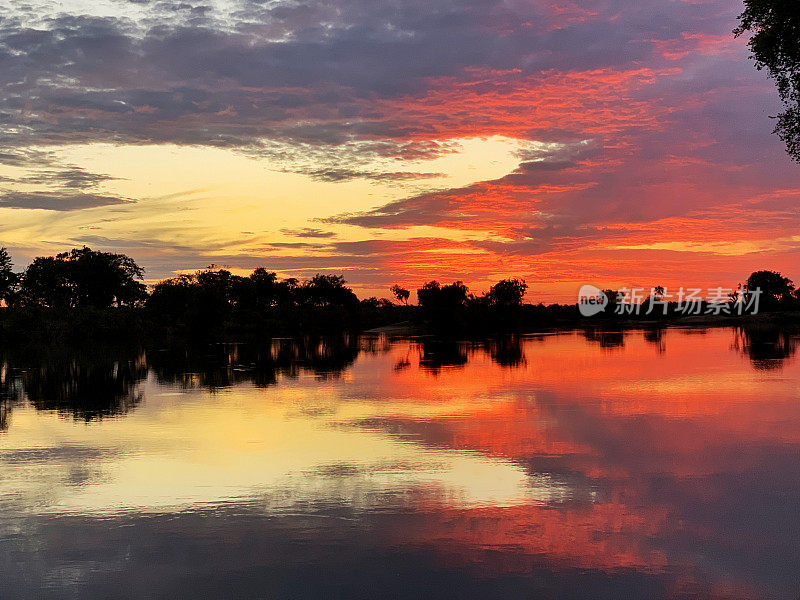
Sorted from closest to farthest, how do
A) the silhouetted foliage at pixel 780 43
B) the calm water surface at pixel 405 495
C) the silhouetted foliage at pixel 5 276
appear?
the calm water surface at pixel 405 495
the silhouetted foliage at pixel 780 43
the silhouetted foliage at pixel 5 276

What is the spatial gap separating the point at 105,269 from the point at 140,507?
116 meters

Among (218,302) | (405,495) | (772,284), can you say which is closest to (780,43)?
(405,495)

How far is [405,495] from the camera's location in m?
11.4

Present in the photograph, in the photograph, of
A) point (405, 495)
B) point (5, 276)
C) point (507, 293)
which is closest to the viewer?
point (405, 495)

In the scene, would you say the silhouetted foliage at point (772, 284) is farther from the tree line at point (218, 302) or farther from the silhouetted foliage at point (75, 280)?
the silhouetted foliage at point (75, 280)

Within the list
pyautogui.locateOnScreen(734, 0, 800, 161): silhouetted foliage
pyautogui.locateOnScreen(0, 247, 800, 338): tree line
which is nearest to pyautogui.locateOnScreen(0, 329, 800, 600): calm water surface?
pyautogui.locateOnScreen(734, 0, 800, 161): silhouetted foliage

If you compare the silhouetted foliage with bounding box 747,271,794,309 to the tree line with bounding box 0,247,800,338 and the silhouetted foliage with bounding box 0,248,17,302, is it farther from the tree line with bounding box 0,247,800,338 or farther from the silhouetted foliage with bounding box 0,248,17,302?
the silhouetted foliage with bounding box 0,248,17,302

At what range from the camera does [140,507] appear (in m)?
10.9

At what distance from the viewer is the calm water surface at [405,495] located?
8.16m

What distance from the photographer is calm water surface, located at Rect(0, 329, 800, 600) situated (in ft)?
26.8

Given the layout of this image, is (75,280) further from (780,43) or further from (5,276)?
(780,43)

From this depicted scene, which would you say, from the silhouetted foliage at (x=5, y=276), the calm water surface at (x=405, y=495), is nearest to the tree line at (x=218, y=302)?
the silhouetted foliage at (x=5, y=276)

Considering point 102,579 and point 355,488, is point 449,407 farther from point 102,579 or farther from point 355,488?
point 102,579

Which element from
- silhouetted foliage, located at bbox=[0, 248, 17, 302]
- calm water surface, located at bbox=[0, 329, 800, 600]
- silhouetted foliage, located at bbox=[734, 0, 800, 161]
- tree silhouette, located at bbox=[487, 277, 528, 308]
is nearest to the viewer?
calm water surface, located at bbox=[0, 329, 800, 600]
